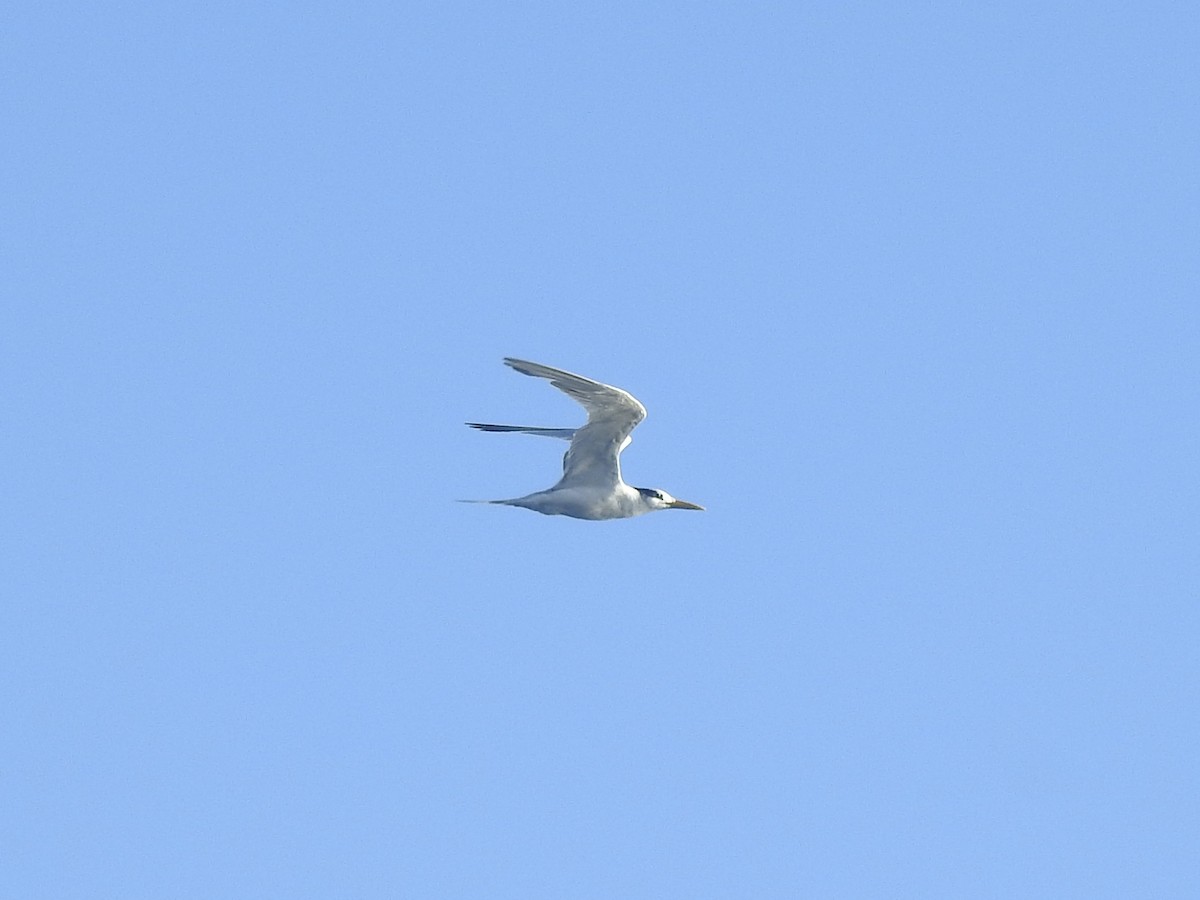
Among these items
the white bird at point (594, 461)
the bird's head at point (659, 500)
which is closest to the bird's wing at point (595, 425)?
the white bird at point (594, 461)

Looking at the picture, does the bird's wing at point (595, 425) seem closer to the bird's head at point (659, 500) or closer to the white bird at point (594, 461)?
the white bird at point (594, 461)

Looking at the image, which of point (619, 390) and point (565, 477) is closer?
point (619, 390)

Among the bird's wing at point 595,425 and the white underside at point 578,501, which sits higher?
the bird's wing at point 595,425

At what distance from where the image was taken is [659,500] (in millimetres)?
35906

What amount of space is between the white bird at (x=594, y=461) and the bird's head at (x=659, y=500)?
0.33 metres

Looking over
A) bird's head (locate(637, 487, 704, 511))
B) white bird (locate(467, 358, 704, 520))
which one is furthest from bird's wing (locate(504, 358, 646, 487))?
bird's head (locate(637, 487, 704, 511))

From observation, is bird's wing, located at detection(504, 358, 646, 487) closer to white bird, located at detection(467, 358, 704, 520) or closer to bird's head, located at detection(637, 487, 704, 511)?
white bird, located at detection(467, 358, 704, 520)

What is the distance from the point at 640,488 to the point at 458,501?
5.09m

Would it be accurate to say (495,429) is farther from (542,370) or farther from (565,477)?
(542,370)

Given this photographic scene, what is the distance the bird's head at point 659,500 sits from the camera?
35469mm

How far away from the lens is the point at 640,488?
3559 cm

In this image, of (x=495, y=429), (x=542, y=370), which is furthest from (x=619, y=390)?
(x=495, y=429)

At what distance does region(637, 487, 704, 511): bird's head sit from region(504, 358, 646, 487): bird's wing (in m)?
1.85

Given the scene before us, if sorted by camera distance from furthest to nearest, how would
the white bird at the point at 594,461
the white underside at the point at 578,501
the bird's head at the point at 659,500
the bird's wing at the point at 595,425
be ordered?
the bird's head at the point at 659,500 → the white underside at the point at 578,501 → the white bird at the point at 594,461 → the bird's wing at the point at 595,425
